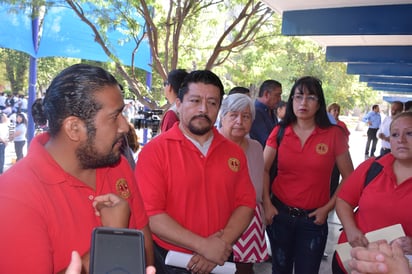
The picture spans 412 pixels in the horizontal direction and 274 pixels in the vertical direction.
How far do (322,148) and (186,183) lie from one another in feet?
4.24

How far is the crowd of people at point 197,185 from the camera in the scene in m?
1.34

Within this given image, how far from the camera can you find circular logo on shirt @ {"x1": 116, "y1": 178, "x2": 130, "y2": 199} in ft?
5.68

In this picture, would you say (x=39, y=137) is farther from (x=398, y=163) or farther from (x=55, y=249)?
(x=398, y=163)

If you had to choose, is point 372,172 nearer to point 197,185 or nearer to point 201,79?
point 197,185

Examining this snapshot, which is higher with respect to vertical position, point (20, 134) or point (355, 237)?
point (355, 237)

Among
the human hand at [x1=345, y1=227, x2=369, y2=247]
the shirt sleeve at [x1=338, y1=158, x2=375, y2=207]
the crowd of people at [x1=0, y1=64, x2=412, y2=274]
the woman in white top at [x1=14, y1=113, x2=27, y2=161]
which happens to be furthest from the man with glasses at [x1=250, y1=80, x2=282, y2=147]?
the woman in white top at [x1=14, y1=113, x2=27, y2=161]

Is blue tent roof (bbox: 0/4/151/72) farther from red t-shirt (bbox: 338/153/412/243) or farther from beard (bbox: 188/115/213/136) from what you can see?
red t-shirt (bbox: 338/153/412/243)

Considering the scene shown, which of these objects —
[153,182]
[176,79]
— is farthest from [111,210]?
[176,79]

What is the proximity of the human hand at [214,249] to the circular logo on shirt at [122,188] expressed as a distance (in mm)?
674

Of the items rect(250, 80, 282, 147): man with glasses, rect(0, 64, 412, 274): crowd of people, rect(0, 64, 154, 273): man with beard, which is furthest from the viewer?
rect(250, 80, 282, 147): man with glasses

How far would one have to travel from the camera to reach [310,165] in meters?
3.06

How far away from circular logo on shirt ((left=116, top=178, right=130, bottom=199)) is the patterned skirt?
1297 mm

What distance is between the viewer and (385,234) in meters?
2.09

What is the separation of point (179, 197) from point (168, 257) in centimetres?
34
